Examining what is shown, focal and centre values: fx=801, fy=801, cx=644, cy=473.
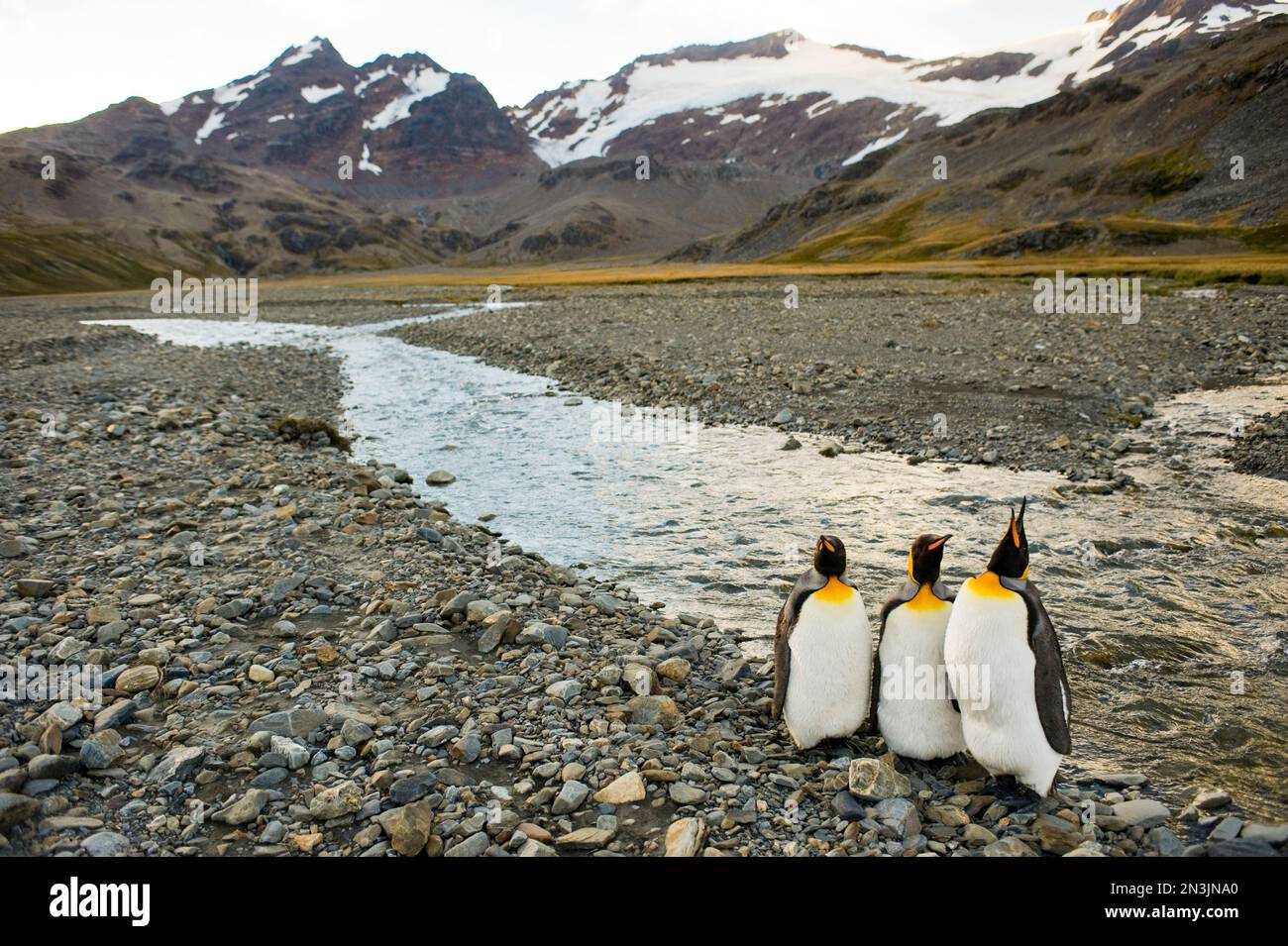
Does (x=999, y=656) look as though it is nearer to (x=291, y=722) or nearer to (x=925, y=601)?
(x=925, y=601)

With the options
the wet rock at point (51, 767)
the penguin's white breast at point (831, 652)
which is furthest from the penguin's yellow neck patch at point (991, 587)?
the wet rock at point (51, 767)

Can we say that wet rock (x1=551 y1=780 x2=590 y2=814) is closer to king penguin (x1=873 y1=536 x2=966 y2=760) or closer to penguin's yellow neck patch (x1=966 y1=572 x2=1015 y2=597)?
king penguin (x1=873 y1=536 x2=966 y2=760)

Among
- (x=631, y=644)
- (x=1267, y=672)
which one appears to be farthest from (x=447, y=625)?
(x=1267, y=672)

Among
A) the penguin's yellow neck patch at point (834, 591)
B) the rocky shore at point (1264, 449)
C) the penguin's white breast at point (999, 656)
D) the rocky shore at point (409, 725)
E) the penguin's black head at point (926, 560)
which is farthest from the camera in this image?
the rocky shore at point (1264, 449)

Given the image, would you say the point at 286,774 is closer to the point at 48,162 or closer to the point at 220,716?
the point at 220,716

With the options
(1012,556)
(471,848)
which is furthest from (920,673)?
(471,848)

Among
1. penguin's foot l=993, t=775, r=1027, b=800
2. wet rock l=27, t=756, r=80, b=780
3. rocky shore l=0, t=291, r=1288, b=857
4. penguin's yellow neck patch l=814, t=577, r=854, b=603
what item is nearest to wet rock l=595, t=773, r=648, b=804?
rocky shore l=0, t=291, r=1288, b=857

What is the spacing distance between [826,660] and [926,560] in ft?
2.93

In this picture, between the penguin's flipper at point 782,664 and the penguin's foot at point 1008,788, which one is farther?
the penguin's flipper at point 782,664

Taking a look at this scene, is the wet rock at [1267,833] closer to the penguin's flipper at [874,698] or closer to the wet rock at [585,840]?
the penguin's flipper at [874,698]

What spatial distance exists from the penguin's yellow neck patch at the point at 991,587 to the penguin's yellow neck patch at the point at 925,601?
34cm

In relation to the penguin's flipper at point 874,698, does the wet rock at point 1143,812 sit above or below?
below

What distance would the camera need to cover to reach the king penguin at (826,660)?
5.13 m

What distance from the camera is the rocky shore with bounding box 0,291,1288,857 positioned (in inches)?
166
